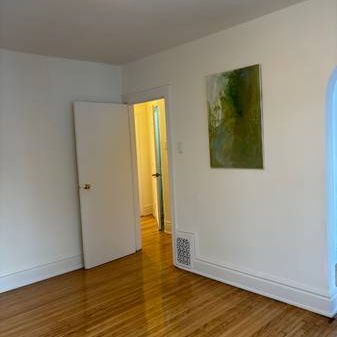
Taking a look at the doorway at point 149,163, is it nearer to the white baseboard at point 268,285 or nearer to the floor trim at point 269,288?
the white baseboard at point 268,285

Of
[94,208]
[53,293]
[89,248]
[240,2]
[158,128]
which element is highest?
[240,2]

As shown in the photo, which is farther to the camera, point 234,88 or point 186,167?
point 186,167

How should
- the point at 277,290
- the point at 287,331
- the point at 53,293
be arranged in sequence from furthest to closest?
the point at 53,293 → the point at 277,290 → the point at 287,331

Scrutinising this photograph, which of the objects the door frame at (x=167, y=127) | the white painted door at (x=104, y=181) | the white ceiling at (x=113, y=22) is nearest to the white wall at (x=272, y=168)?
the door frame at (x=167, y=127)

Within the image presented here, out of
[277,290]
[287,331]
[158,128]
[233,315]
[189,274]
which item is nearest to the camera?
[287,331]

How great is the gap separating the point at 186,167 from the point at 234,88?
0.99 m

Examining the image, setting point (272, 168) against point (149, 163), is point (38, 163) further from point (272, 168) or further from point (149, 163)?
point (149, 163)

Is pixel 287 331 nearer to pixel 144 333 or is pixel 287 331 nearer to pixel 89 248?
→ pixel 144 333

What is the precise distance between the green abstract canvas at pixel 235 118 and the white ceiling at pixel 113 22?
478 mm

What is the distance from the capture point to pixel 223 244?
10.7ft

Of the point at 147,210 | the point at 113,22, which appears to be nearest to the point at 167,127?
the point at 113,22

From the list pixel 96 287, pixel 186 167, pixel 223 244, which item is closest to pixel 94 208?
pixel 96 287

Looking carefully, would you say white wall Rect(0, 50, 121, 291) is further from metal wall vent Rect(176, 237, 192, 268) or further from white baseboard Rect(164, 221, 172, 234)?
white baseboard Rect(164, 221, 172, 234)

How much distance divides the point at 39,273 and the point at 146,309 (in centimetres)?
142
